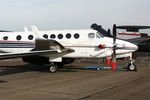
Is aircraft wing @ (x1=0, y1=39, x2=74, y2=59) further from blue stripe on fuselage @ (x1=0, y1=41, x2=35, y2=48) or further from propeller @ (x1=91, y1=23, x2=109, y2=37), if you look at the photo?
propeller @ (x1=91, y1=23, x2=109, y2=37)

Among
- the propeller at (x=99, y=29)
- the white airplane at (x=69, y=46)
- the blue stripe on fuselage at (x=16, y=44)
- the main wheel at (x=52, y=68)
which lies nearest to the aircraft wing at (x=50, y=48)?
the white airplane at (x=69, y=46)

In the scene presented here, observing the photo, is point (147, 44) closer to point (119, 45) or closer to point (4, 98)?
point (119, 45)

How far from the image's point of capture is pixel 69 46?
21578 mm

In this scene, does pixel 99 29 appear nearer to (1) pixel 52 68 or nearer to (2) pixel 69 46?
(2) pixel 69 46

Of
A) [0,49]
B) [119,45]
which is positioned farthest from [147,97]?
[0,49]

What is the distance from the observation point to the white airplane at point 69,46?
20812 mm

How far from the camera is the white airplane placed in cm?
2081

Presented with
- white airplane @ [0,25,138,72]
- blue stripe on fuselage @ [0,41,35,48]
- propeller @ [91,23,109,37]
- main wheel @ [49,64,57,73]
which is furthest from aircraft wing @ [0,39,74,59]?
propeller @ [91,23,109,37]

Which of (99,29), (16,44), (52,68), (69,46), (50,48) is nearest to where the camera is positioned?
(52,68)

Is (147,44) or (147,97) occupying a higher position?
(147,44)

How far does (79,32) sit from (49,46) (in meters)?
2.55

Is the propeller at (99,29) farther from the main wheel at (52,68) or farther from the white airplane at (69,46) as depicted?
the main wheel at (52,68)

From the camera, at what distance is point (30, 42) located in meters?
22.2

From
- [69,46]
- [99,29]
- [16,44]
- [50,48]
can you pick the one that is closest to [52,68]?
[50,48]
